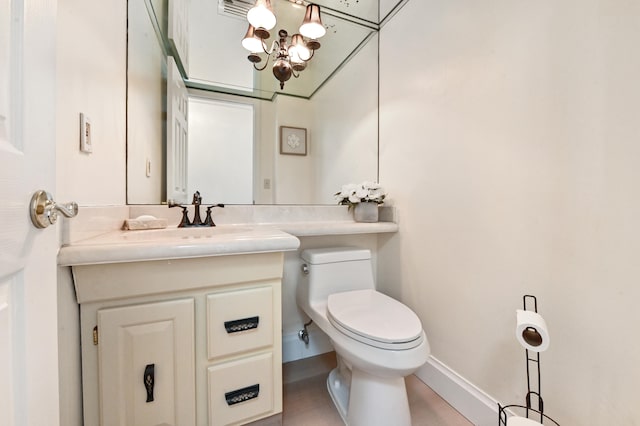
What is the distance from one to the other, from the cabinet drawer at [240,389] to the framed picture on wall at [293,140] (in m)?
1.18

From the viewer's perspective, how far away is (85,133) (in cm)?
81

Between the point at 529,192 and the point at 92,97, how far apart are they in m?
1.55

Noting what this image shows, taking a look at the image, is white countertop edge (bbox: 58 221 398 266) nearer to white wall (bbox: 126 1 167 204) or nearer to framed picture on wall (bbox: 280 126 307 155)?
white wall (bbox: 126 1 167 204)

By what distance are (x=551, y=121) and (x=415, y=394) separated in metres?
1.33

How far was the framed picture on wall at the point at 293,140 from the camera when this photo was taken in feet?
5.51

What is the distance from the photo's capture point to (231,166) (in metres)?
1.51

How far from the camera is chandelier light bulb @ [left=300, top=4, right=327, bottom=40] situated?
1.50m

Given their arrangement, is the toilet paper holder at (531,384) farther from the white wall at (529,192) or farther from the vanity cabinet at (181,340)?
the vanity cabinet at (181,340)

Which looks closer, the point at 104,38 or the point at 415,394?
the point at 104,38

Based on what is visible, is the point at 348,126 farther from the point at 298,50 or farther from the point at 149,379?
the point at 149,379

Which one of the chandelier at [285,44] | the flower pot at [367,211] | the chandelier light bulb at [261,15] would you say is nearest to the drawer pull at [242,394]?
the flower pot at [367,211]

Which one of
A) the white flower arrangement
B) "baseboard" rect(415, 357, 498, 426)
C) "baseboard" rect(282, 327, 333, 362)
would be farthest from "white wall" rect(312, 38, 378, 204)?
"baseboard" rect(415, 357, 498, 426)

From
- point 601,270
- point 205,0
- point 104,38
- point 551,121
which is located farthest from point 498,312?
point 205,0

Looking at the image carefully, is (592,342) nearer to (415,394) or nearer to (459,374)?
(459,374)
